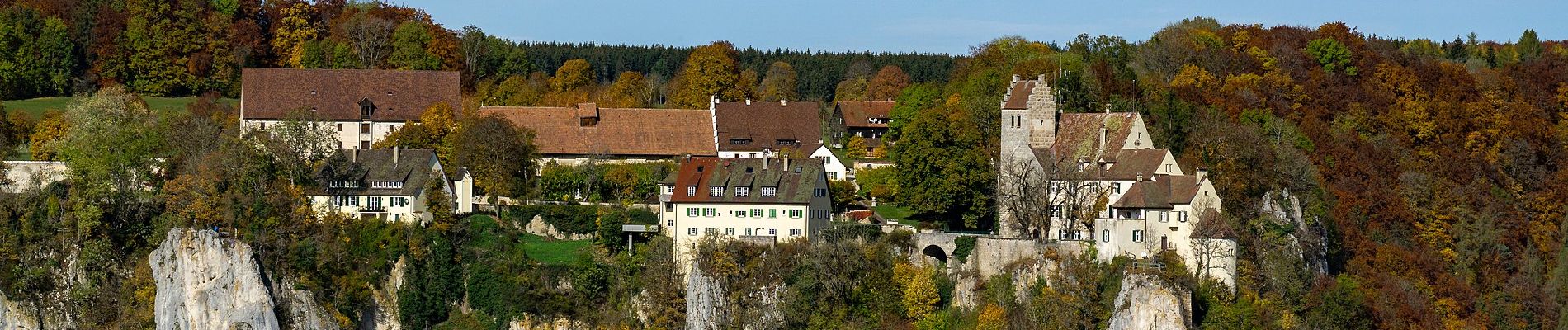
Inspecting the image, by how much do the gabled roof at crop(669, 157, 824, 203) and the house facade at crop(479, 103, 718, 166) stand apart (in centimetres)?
989

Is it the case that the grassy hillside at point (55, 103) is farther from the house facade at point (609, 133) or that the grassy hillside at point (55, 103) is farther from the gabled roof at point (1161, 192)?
the gabled roof at point (1161, 192)

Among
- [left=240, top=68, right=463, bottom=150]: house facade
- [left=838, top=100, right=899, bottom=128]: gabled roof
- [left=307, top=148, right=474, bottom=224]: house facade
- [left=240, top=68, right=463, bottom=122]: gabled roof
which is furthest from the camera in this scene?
[left=838, top=100, right=899, bottom=128]: gabled roof

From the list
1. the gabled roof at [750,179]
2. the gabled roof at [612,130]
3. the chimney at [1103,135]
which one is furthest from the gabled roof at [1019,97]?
the gabled roof at [612,130]

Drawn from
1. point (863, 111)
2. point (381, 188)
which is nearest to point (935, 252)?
point (381, 188)

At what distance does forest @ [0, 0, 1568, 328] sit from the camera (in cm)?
7106

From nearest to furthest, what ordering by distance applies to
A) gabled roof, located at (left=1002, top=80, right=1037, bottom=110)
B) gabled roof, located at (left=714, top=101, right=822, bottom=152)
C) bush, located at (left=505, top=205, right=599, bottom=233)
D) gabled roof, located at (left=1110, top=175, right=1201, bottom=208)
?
gabled roof, located at (left=1110, top=175, right=1201, bottom=208), gabled roof, located at (left=1002, top=80, right=1037, bottom=110), bush, located at (left=505, top=205, right=599, bottom=233), gabled roof, located at (left=714, top=101, right=822, bottom=152)

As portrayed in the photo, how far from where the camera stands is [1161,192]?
67.1 meters

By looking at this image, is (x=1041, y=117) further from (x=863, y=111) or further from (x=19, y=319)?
(x=19, y=319)

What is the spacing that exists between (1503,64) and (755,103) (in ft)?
125

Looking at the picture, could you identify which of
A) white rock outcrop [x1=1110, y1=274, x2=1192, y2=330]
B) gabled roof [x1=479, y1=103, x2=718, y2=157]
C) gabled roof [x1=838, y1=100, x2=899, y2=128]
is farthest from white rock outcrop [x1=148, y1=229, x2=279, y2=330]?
gabled roof [x1=838, y1=100, x2=899, y2=128]

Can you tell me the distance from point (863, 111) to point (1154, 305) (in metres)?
33.6

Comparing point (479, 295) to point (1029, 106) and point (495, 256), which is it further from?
point (1029, 106)

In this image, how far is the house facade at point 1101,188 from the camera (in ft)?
219

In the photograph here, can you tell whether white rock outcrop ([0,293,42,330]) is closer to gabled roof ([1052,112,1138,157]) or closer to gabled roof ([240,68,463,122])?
gabled roof ([240,68,463,122])
